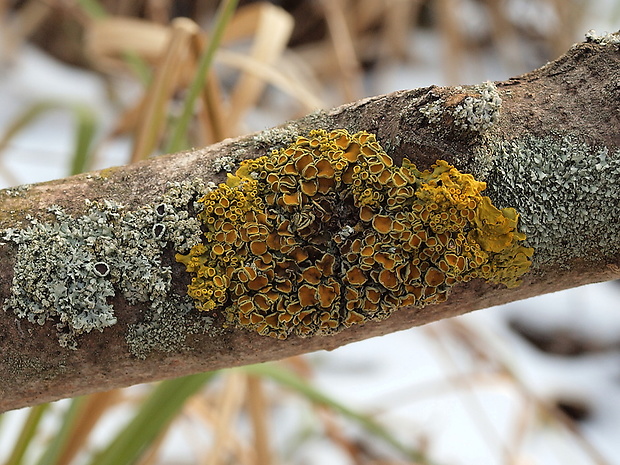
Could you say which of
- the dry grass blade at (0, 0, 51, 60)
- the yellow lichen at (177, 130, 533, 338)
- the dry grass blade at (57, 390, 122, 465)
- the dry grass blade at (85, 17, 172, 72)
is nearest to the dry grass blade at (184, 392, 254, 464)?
the dry grass blade at (57, 390, 122, 465)

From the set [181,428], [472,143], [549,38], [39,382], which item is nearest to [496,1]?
[549,38]

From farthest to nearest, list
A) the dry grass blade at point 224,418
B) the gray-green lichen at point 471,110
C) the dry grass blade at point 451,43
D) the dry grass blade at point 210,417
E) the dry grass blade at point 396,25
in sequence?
1. the dry grass blade at point 396,25
2. the dry grass blade at point 451,43
3. the dry grass blade at point 210,417
4. the dry grass blade at point 224,418
5. the gray-green lichen at point 471,110

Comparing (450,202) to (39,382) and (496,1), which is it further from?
(496,1)

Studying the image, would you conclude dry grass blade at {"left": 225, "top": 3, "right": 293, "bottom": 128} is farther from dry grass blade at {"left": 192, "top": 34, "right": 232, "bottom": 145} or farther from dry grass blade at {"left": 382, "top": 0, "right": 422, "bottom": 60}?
dry grass blade at {"left": 382, "top": 0, "right": 422, "bottom": 60}

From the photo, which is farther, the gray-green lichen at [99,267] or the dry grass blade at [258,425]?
the dry grass blade at [258,425]

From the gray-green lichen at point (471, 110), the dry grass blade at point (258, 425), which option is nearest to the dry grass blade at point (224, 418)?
the dry grass blade at point (258, 425)

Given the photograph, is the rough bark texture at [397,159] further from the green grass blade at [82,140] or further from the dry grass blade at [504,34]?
the dry grass blade at [504,34]
